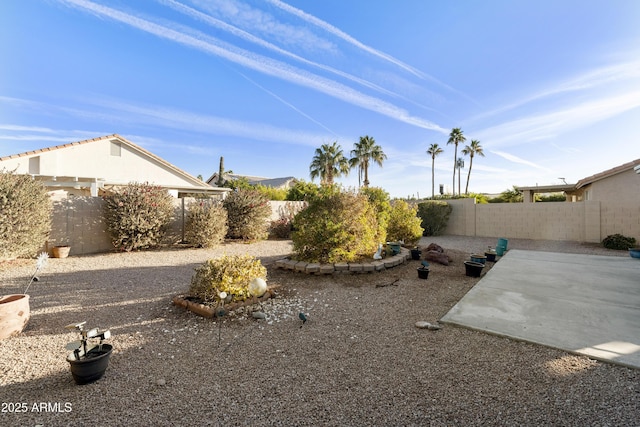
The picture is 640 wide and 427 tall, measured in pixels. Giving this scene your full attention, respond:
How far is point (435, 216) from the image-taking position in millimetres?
13750

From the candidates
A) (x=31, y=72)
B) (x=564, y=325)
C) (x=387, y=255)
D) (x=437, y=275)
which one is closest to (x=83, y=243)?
(x=31, y=72)

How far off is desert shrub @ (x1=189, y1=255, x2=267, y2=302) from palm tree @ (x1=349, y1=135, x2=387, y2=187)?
24.1m

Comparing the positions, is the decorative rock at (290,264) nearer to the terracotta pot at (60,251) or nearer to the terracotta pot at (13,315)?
the terracotta pot at (13,315)

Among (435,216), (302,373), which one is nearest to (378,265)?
(302,373)

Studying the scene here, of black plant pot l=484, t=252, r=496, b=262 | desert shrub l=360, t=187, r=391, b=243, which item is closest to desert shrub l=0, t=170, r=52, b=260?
desert shrub l=360, t=187, r=391, b=243

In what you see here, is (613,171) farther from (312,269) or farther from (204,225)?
(204,225)

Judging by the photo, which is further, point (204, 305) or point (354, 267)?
point (354, 267)

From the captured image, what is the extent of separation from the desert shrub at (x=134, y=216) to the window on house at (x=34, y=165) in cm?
957

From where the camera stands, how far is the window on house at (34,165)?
1355 centimetres

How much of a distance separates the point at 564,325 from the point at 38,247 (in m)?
11.1

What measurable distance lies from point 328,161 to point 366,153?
398 cm

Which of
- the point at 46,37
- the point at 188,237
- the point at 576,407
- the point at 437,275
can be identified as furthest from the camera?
the point at 188,237

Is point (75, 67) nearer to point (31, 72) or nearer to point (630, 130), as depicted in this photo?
point (31, 72)

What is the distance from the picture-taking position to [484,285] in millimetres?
4879
